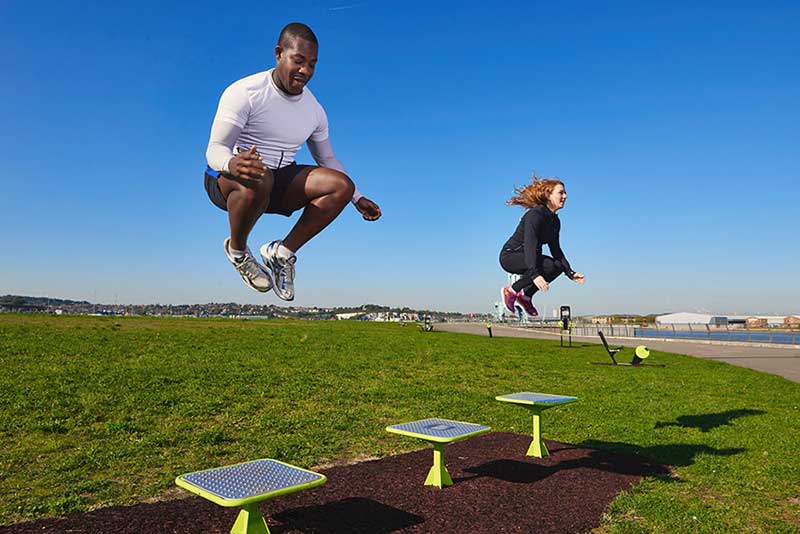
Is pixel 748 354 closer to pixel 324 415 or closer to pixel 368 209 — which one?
pixel 324 415

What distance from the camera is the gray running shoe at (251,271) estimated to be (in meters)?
2.50

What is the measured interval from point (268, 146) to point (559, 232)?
9.89 feet

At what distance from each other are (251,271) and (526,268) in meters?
2.83

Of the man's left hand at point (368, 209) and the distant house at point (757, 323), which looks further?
the distant house at point (757, 323)

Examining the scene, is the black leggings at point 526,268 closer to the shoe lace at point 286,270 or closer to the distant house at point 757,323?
the shoe lace at point 286,270

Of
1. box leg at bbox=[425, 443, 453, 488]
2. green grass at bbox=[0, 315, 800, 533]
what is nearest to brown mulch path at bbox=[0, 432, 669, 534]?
box leg at bbox=[425, 443, 453, 488]

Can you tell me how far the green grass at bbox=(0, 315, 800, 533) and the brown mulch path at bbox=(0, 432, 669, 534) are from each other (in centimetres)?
58

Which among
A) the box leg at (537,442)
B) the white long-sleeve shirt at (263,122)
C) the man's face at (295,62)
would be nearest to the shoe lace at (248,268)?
the white long-sleeve shirt at (263,122)

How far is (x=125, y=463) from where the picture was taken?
10867 mm

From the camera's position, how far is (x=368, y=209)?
2902 mm

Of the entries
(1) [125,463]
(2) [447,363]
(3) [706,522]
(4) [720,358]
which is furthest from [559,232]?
(4) [720,358]

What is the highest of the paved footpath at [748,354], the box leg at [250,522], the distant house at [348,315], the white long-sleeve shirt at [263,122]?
the white long-sleeve shirt at [263,122]

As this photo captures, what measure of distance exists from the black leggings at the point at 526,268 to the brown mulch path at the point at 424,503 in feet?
15.5

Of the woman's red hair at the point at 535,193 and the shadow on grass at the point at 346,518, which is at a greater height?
the woman's red hair at the point at 535,193
